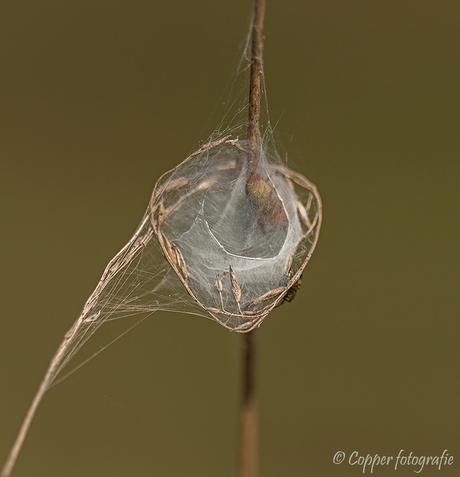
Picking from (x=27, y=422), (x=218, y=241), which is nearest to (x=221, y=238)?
(x=218, y=241)

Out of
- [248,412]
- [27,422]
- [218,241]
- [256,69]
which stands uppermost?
[256,69]

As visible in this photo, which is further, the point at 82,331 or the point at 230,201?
the point at 230,201

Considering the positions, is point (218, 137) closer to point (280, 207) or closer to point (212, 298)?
point (280, 207)

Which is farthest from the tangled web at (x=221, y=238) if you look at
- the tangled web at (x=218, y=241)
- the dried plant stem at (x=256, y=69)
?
the dried plant stem at (x=256, y=69)

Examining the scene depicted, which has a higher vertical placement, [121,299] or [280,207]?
[280,207]

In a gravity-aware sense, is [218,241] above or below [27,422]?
above

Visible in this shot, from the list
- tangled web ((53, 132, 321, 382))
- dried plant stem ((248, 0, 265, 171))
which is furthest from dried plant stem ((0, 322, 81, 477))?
dried plant stem ((248, 0, 265, 171))

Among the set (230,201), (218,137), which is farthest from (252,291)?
(218,137)

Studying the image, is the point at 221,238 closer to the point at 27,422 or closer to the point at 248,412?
the point at 248,412
